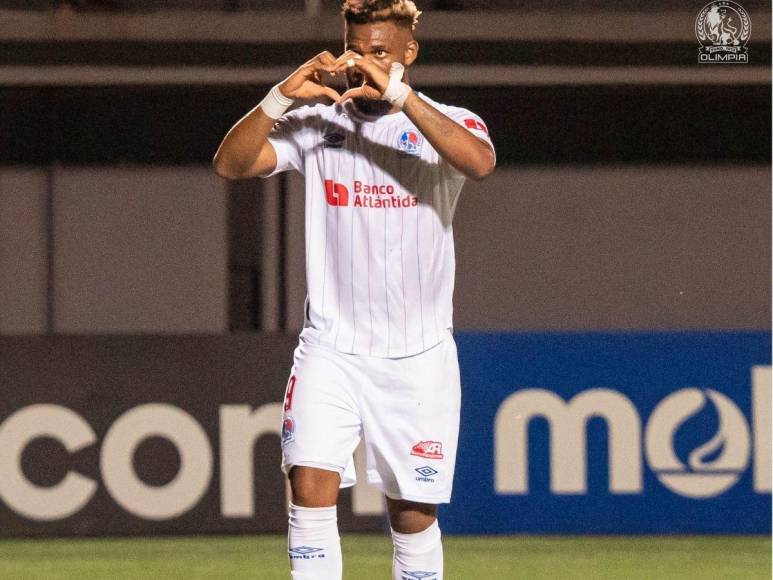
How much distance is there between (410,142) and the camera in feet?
13.2

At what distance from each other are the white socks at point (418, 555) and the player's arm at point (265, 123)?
1105mm

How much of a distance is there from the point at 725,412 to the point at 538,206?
9.27ft

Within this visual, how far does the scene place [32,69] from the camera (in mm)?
8688

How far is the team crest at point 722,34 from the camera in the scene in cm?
880

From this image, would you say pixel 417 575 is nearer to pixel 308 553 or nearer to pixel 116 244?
pixel 308 553

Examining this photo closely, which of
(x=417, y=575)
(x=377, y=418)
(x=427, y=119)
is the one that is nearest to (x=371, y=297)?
(x=377, y=418)

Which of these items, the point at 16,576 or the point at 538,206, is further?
the point at 538,206

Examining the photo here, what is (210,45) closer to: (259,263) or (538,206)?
(259,263)

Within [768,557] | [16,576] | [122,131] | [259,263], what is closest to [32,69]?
[122,131]

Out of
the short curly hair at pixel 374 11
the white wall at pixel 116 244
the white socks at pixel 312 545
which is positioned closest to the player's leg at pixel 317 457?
the white socks at pixel 312 545

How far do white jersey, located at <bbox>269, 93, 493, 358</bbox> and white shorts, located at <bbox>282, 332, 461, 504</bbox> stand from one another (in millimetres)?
47

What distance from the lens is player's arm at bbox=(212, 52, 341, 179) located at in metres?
3.73

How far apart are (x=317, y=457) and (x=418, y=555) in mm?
469

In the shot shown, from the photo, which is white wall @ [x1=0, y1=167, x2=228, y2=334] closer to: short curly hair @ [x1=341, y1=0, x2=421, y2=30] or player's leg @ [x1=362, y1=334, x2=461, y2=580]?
player's leg @ [x1=362, y1=334, x2=461, y2=580]
